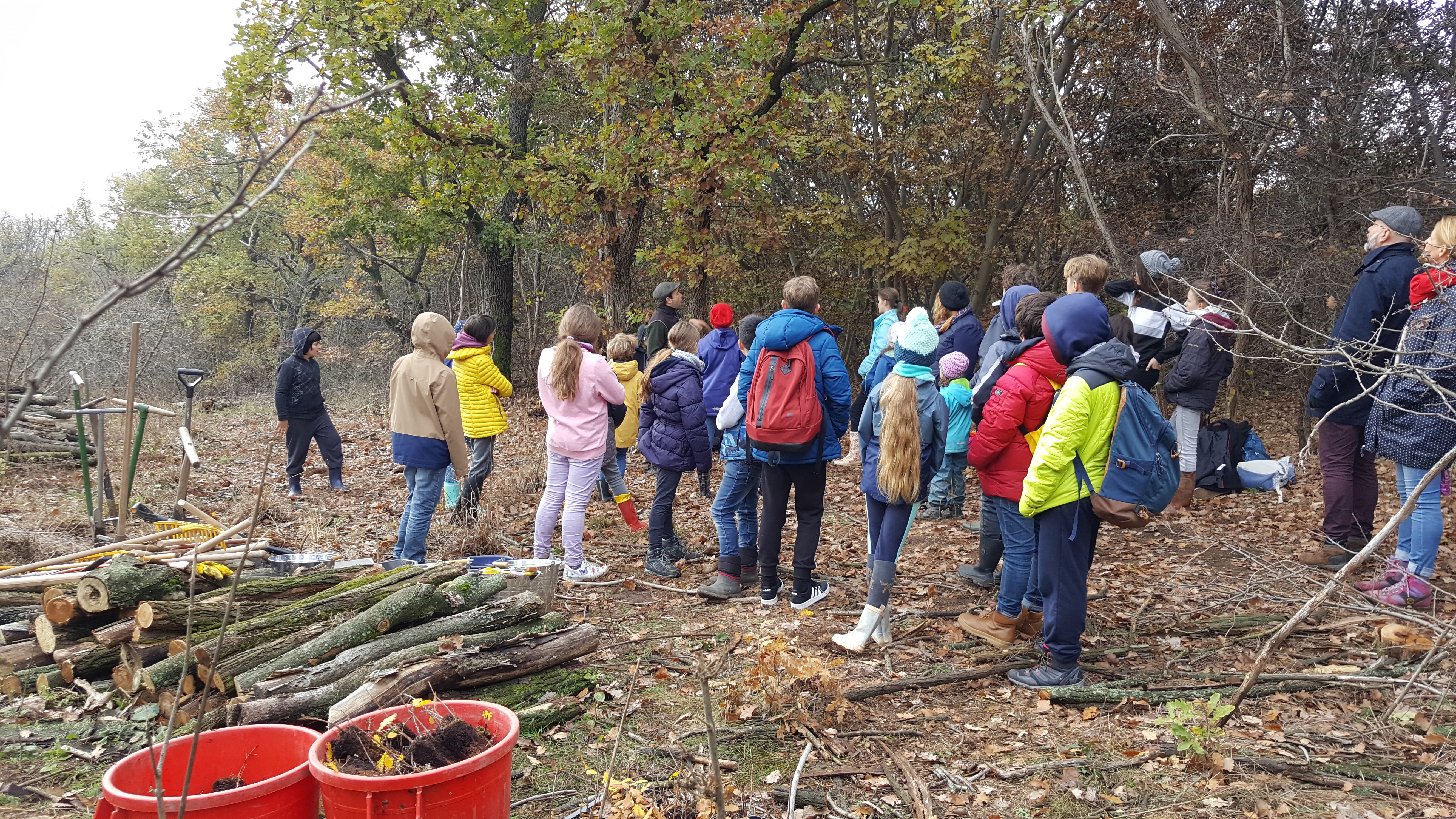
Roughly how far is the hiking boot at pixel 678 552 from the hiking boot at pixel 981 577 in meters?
2.11

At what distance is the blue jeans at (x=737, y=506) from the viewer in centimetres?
586

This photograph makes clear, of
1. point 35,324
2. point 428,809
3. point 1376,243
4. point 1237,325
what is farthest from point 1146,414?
point 35,324

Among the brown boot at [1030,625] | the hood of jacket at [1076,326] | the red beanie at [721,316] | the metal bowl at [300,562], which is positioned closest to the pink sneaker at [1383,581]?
the brown boot at [1030,625]

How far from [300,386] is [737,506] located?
614 centimetres

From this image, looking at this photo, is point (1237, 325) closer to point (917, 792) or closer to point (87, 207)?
point (917, 792)

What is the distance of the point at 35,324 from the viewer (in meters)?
12.9

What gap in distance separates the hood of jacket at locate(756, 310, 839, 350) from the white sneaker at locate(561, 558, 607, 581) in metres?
2.24

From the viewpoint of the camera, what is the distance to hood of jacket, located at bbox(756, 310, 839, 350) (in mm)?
5309

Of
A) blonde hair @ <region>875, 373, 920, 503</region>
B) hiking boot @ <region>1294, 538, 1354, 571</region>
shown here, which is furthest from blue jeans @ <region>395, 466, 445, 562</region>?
hiking boot @ <region>1294, 538, 1354, 571</region>

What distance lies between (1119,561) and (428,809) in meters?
5.67

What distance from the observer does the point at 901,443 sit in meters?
4.82

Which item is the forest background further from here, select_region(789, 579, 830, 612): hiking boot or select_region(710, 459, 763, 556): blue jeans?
select_region(789, 579, 830, 612): hiking boot

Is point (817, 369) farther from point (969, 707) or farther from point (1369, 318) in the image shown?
point (1369, 318)

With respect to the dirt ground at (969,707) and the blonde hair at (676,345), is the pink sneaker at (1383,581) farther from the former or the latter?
the blonde hair at (676,345)
